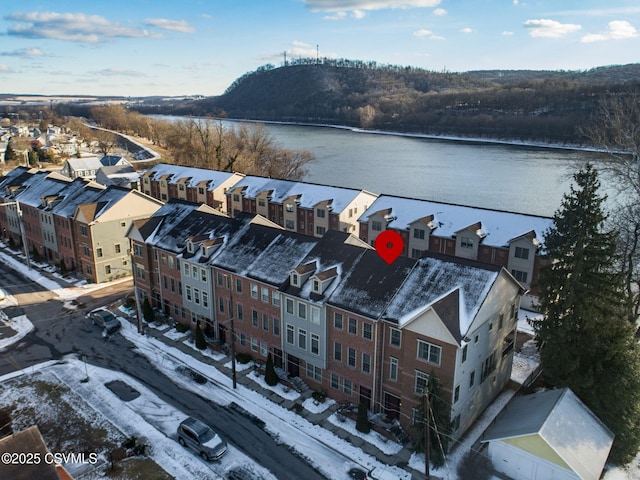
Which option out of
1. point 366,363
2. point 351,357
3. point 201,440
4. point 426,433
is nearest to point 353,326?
point 351,357

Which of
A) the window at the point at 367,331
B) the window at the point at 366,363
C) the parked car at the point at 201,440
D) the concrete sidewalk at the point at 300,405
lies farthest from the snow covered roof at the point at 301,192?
the parked car at the point at 201,440

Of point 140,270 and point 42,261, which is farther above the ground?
point 140,270

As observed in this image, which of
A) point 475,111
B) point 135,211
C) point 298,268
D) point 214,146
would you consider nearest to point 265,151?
point 214,146

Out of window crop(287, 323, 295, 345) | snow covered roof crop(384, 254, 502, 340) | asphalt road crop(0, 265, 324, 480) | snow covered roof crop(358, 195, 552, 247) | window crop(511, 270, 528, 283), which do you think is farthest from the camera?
snow covered roof crop(358, 195, 552, 247)

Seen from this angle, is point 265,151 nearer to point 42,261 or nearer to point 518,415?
point 42,261

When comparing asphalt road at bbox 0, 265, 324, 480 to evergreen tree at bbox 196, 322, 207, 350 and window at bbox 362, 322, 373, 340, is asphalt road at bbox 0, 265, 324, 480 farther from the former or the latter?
window at bbox 362, 322, 373, 340

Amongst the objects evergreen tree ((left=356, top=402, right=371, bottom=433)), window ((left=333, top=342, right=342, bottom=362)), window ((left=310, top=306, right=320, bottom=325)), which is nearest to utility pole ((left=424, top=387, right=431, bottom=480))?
evergreen tree ((left=356, top=402, right=371, bottom=433))

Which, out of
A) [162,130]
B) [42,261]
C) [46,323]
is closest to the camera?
[46,323]
